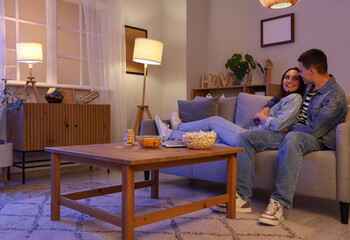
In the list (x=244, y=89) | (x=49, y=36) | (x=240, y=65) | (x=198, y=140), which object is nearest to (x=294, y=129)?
(x=198, y=140)

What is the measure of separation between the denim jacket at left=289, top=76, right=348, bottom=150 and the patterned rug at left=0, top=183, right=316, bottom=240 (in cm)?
62

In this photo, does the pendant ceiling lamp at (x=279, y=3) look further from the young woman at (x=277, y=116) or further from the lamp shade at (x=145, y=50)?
the lamp shade at (x=145, y=50)

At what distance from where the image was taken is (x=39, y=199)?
263 cm

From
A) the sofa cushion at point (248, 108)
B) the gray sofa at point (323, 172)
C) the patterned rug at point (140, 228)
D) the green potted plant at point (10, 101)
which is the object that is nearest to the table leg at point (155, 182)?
the patterned rug at point (140, 228)

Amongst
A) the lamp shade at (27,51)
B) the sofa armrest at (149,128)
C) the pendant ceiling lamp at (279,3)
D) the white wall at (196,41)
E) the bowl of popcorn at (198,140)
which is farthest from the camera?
the white wall at (196,41)

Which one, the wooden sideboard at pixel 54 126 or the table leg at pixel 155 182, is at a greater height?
the wooden sideboard at pixel 54 126

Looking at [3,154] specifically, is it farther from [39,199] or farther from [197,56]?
[197,56]

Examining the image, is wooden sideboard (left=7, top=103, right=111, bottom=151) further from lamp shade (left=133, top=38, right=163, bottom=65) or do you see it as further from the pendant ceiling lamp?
the pendant ceiling lamp

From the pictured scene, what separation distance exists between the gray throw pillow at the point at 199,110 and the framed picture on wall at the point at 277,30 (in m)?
1.55

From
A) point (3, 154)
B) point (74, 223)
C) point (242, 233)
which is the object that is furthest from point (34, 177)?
point (242, 233)

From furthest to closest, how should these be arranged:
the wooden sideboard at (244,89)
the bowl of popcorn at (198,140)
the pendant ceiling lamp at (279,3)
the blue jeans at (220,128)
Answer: the wooden sideboard at (244,89)
the pendant ceiling lamp at (279,3)
the blue jeans at (220,128)
the bowl of popcorn at (198,140)

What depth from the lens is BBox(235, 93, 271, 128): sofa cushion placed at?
3.23 m

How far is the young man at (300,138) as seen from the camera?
2.07 m

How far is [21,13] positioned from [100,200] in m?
4.53
